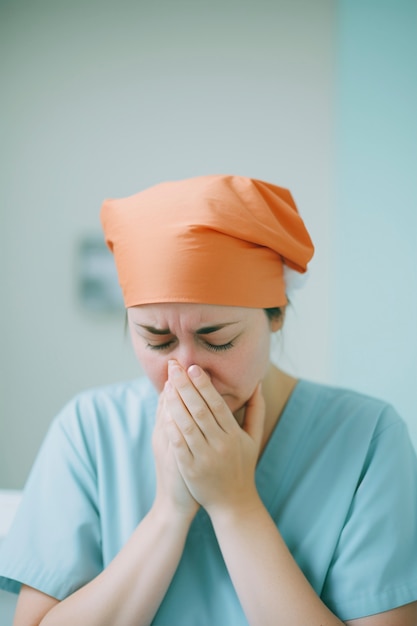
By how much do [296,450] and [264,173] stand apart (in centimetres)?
116

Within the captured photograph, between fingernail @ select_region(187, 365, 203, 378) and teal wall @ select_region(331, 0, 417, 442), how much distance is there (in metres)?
0.45

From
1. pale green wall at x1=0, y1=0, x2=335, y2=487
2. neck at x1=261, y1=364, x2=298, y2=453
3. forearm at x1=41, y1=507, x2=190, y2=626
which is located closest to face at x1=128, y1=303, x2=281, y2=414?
neck at x1=261, y1=364, x2=298, y2=453

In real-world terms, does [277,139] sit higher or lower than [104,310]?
higher

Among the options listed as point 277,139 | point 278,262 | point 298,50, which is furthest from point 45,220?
point 278,262

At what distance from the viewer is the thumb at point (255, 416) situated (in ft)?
2.94

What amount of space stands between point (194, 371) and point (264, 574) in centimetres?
30

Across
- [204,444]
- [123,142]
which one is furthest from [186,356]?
[123,142]

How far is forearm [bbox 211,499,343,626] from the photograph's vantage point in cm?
75

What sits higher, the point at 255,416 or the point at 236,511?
the point at 255,416

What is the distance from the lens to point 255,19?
72.5 inches

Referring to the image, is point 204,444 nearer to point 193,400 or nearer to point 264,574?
point 193,400

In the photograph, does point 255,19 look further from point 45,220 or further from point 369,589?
point 369,589

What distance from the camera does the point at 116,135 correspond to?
196 centimetres

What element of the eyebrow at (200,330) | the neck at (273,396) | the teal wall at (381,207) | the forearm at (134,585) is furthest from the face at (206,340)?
Answer: the teal wall at (381,207)
